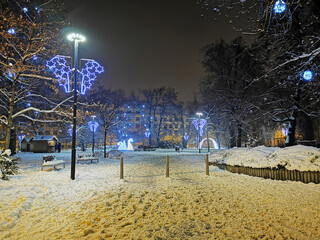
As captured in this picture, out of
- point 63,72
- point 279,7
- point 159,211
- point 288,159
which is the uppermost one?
point 279,7

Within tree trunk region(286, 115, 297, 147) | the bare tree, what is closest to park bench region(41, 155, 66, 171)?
the bare tree

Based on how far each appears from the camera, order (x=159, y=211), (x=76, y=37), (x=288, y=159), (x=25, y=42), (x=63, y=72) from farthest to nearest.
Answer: (x=25, y=42), (x=63, y=72), (x=76, y=37), (x=288, y=159), (x=159, y=211)

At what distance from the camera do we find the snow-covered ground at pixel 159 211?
3924 mm

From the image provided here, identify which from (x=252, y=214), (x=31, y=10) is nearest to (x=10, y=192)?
(x=252, y=214)

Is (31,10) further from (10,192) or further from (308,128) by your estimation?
(308,128)

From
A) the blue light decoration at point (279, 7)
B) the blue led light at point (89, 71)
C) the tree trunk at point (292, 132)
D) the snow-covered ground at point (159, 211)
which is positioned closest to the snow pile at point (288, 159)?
the snow-covered ground at point (159, 211)

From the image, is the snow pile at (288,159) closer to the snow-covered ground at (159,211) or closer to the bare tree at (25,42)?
the snow-covered ground at (159,211)

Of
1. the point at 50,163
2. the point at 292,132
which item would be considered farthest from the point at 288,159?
the point at 50,163

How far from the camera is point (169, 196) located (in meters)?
6.32

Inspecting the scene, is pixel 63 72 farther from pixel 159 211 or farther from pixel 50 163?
pixel 159 211

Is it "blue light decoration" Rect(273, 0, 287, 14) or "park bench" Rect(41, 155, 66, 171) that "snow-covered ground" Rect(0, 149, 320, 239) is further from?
"blue light decoration" Rect(273, 0, 287, 14)

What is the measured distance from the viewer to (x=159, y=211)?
5082mm

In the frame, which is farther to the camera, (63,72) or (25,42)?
(25,42)

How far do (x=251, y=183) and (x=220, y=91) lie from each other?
16301 millimetres
